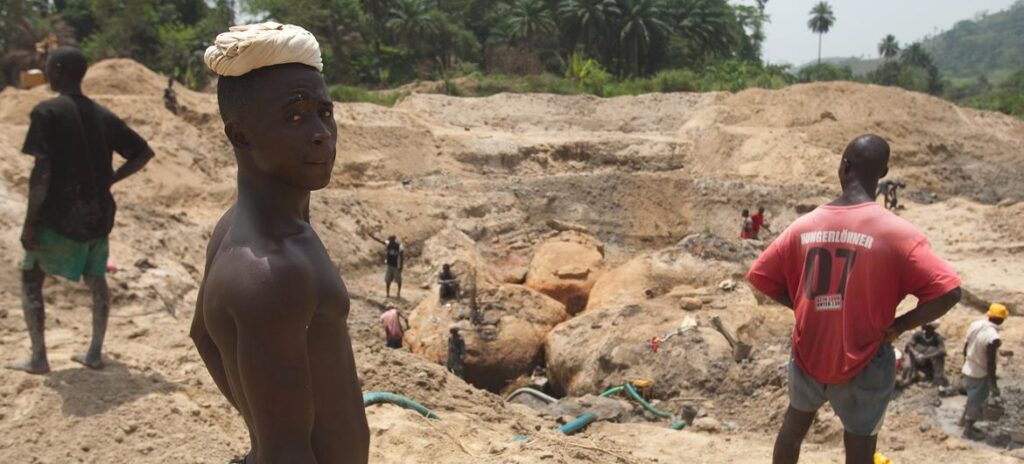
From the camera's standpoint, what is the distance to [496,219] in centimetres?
1827

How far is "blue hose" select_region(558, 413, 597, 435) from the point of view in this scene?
580cm

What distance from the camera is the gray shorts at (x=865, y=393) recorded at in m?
3.27

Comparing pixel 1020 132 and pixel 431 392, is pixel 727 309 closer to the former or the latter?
pixel 431 392

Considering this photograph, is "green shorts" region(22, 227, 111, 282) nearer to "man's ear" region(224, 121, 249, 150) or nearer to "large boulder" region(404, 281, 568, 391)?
"man's ear" region(224, 121, 249, 150)

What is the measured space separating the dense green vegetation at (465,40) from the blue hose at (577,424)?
24.7 m

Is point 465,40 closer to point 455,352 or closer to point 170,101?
point 170,101

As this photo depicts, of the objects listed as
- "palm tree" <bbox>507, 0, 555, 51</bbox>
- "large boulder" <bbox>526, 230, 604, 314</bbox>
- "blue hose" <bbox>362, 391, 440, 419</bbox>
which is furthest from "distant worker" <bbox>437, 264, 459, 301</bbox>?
"palm tree" <bbox>507, 0, 555, 51</bbox>

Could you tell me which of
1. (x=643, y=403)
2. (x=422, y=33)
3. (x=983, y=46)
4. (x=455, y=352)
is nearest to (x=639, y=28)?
(x=422, y=33)

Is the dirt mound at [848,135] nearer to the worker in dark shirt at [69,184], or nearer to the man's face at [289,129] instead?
the worker in dark shirt at [69,184]

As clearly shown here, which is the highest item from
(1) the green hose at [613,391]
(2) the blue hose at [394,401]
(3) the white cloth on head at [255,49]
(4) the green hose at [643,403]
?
(3) the white cloth on head at [255,49]

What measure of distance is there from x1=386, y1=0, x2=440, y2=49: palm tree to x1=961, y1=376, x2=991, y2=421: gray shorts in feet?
121

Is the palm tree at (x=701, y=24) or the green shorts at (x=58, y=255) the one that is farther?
the palm tree at (x=701, y=24)

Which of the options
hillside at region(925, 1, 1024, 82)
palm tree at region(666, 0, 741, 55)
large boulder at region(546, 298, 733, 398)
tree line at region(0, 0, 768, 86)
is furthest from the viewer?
hillside at region(925, 1, 1024, 82)

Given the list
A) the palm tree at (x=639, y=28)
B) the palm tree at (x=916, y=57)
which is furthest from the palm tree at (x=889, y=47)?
the palm tree at (x=639, y=28)
